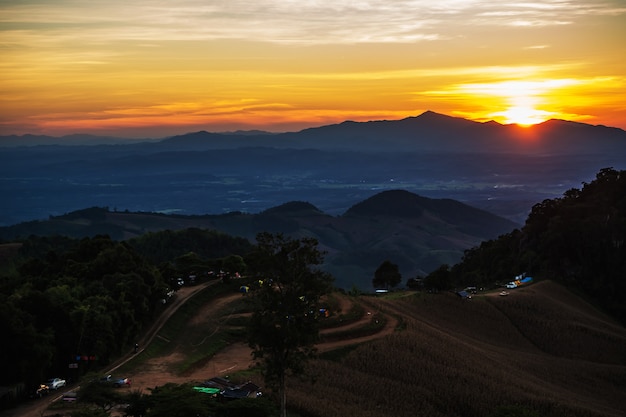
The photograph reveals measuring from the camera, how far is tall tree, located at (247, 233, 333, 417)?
36125mm

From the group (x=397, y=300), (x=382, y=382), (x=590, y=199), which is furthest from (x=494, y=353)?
(x=590, y=199)

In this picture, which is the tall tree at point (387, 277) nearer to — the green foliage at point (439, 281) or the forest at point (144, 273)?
the forest at point (144, 273)

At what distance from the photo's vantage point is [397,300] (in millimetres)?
69562

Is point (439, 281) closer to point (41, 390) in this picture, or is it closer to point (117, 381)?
point (117, 381)

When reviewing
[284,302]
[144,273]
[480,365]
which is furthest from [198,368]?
[480,365]

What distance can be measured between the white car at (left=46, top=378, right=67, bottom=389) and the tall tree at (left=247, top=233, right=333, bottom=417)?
14920mm

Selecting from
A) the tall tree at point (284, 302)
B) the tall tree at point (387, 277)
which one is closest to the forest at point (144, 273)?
the tall tree at point (387, 277)

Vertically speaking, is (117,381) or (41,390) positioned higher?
(117,381)

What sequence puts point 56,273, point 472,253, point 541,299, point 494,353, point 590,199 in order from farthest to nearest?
1. point 472,253
2. point 590,199
3. point 541,299
4. point 56,273
5. point 494,353

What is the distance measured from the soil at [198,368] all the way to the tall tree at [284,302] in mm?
8970

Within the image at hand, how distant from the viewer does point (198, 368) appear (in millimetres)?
47750

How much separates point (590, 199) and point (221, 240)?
70.0 metres

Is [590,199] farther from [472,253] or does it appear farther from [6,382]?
[6,382]

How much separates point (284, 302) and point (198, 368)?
1377 centimetres
